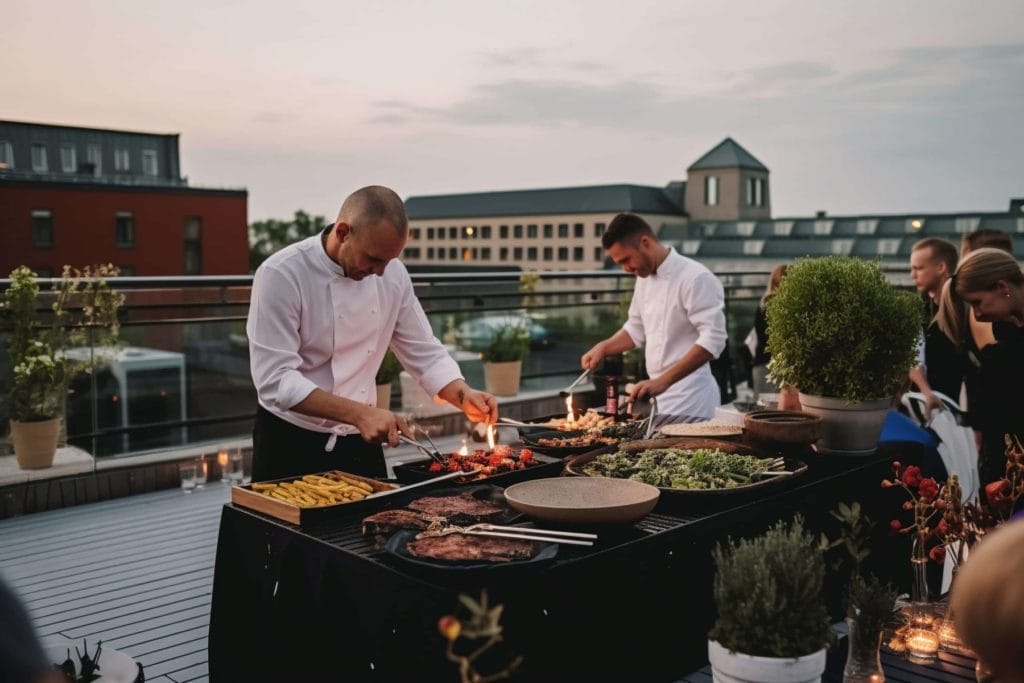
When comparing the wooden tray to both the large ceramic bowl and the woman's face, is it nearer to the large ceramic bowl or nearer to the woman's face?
the large ceramic bowl

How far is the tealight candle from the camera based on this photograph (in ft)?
7.75

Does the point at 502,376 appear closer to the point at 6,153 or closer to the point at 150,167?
the point at 6,153

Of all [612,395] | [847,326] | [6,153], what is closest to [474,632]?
[847,326]

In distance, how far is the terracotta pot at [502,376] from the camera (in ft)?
26.7

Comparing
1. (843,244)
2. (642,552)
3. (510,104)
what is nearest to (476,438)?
(642,552)

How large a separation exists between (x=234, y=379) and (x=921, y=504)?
605cm

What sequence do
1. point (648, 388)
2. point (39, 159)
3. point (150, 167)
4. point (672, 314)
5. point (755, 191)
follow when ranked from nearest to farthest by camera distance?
point (648, 388) < point (672, 314) < point (39, 159) < point (150, 167) < point (755, 191)

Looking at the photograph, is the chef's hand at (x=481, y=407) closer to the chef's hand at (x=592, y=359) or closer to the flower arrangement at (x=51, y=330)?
the chef's hand at (x=592, y=359)

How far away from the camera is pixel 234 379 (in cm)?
748

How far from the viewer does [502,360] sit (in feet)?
26.8

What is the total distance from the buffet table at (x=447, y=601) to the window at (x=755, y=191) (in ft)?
254

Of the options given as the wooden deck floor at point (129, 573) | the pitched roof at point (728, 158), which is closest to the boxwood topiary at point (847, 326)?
the wooden deck floor at point (129, 573)

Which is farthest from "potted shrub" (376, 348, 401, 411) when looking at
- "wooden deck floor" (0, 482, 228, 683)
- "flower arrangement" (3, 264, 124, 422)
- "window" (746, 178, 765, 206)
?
"window" (746, 178, 765, 206)

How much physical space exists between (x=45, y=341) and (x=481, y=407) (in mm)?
3463
